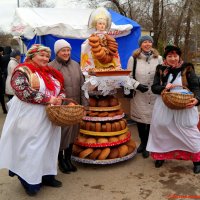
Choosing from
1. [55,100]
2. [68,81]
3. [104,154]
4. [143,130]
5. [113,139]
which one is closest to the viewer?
[55,100]

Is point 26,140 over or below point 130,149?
over

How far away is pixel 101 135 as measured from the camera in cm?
423

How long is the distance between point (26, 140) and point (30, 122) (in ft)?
0.64

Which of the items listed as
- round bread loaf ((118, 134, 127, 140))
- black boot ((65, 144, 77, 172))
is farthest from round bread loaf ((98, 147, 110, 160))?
black boot ((65, 144, 77, 172))

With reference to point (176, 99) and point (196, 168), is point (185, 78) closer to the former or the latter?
point (176, 99)

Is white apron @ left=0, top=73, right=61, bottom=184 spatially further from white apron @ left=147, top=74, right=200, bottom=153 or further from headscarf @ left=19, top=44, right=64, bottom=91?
white apron @ left=147, top=74, right=200, bottom=153

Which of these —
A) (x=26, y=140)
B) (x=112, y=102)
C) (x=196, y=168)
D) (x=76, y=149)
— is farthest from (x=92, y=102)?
(x=196, y=168)

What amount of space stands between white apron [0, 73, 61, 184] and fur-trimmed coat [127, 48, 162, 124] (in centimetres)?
158

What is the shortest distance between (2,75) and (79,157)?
5.18 metres

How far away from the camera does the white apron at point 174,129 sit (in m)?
3.91

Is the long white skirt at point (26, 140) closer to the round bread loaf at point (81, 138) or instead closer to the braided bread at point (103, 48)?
the round bread loaf at point (81, 138)

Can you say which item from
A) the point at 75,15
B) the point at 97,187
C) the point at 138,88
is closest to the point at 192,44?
the point at 75,15

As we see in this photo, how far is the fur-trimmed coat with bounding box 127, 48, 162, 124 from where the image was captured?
444 centimetres

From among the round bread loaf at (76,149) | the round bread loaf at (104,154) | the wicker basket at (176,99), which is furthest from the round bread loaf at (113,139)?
the wicker basket at (176,99)
